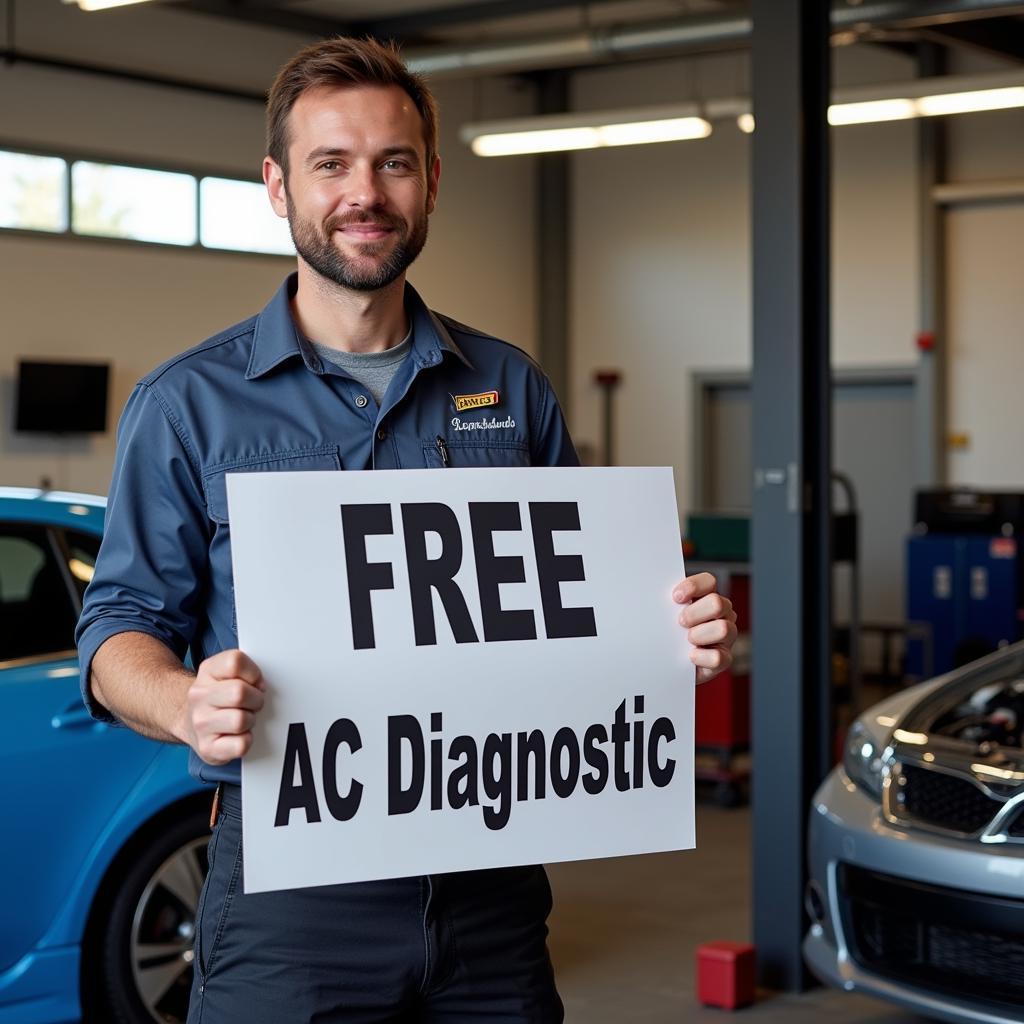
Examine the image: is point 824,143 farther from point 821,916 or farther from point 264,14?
point 264,14

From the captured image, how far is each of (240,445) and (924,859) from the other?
7.51 feet

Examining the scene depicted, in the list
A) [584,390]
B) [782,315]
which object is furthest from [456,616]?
[584,390]

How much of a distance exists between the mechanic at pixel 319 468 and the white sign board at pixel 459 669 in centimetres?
8

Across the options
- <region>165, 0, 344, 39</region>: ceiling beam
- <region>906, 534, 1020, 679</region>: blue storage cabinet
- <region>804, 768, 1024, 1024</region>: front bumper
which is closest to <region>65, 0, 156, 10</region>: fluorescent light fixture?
<region>165, 0, 344, 39</region>: ceiling beam

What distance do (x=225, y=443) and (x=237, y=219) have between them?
10.1 meters

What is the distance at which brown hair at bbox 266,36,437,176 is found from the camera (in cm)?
164

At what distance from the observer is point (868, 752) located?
3.78 m

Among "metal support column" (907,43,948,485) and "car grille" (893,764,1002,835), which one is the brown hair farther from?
"metal support column" (907,43,948,485)

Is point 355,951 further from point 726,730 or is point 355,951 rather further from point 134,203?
point 134,203

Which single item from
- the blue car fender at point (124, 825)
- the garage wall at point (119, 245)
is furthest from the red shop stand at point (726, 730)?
the garage wall at point (119, 245)

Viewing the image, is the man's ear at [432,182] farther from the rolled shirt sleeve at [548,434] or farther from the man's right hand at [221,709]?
the man's right hand at [221,709]

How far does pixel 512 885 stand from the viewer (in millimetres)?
1697

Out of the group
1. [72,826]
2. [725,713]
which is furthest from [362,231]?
[725,713]

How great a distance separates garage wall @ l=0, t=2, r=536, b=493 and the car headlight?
24.9ft
